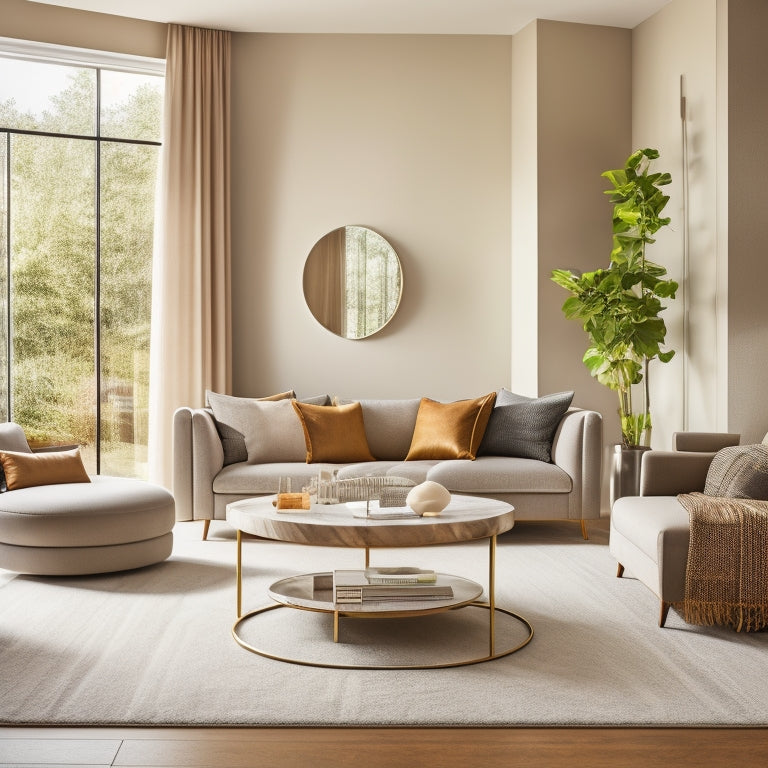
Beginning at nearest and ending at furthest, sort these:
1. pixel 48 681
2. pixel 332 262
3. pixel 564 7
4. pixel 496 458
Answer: pixel 48 681 < pixel 496 458 < pixel 564 7 < pixel 332 262

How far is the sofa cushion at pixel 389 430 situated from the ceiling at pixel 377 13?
8.87 ft

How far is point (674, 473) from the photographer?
Result: 12.7 ft

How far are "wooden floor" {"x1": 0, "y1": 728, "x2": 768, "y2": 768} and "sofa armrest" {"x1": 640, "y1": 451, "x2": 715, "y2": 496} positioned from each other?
1635 mm

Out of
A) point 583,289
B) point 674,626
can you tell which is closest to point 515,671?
point 674,626

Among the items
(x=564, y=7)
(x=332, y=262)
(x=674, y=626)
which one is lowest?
(x=674, y=626)

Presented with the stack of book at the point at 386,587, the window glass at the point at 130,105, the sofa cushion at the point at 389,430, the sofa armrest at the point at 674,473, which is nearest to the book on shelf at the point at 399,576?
the stack of book at the point at 386,587

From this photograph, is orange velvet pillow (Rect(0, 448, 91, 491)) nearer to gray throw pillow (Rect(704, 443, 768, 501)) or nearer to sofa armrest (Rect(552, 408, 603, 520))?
sofa armrest (Rect(552, 408, 603, 520))

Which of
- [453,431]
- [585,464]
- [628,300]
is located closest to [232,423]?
[453,431]

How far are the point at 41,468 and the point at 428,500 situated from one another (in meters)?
2.22

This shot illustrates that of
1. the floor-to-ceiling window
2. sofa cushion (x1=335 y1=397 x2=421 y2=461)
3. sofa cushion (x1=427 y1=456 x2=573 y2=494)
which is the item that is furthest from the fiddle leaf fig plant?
the floor-to-ceiling window

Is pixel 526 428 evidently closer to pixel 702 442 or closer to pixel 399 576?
pixel 702 442

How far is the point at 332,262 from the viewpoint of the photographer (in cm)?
618

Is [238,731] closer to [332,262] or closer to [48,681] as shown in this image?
[48,681]

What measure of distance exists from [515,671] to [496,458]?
2.41 meters
